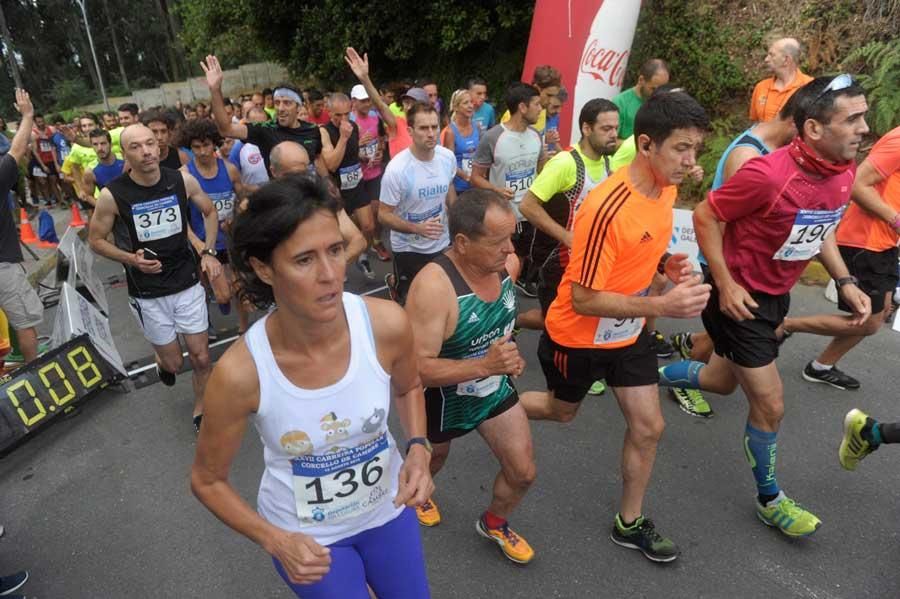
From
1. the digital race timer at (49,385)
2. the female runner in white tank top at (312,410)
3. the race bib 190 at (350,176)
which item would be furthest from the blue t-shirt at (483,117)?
the female runner in white tank top at (312,410)

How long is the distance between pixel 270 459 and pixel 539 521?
190 centimetres

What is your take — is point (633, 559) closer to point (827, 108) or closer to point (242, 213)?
point (827, 108)

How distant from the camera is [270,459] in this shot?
183 cm

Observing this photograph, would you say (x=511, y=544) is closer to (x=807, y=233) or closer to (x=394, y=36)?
(x=807, y=233)

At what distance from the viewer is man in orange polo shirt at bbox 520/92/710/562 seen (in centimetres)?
260

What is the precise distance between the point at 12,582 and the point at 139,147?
8.11ft

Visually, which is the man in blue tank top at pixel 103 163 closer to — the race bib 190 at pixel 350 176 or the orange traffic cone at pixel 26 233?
the race bib 190 at pixel 350 176

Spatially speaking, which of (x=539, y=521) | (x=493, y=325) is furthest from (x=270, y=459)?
(x=539, y=521)

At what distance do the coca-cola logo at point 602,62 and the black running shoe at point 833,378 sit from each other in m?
4.85

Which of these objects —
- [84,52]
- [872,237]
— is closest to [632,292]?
[872,237]

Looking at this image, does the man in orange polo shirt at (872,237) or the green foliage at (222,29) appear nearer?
the man in orange polo shirt at (872,237)

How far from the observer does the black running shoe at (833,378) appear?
4281mm

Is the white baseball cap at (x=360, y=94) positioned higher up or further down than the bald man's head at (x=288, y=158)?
further down

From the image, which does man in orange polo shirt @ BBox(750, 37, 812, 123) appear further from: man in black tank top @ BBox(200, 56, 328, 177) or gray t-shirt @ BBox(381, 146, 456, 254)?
man in black tank top @ BBox(200, 56, 328, 177)
